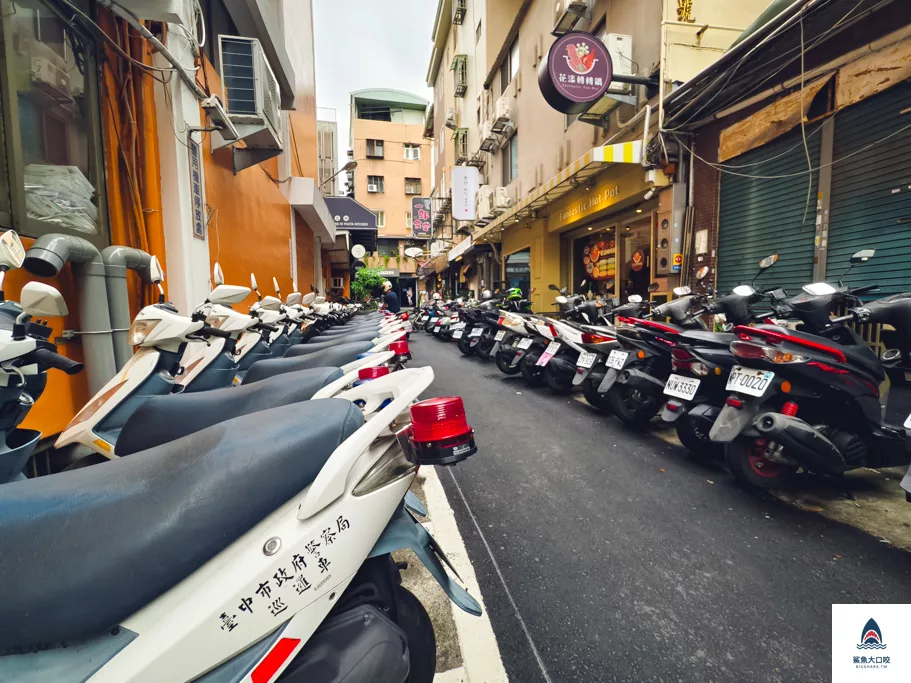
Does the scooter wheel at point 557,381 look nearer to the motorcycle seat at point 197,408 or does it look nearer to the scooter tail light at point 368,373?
the scooter tail light at point 368,373

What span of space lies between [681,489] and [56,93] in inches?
209

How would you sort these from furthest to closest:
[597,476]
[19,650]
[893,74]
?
[893,74] → [597,476] → [19,650]

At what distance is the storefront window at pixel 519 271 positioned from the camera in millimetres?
15242

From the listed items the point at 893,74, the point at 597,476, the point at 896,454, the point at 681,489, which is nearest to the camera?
the point at 896,454

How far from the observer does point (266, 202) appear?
782 cm

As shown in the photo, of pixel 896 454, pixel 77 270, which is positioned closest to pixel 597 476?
pixel 896 454

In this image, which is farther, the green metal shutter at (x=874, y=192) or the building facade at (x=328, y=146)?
the building facade at (x=328, y=146)

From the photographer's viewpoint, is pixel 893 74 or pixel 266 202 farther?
pixel 266 202

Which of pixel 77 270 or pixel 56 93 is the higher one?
pixel 56 93

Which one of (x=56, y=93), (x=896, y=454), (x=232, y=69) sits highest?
(x=232, y=69)

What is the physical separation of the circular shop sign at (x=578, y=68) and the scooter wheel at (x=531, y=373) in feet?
15.6

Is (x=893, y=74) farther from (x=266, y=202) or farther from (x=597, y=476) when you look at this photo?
(x=266, y=202)

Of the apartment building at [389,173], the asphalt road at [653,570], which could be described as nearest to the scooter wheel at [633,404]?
the asphalt road at [653,570]

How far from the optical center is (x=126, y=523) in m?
0.84
